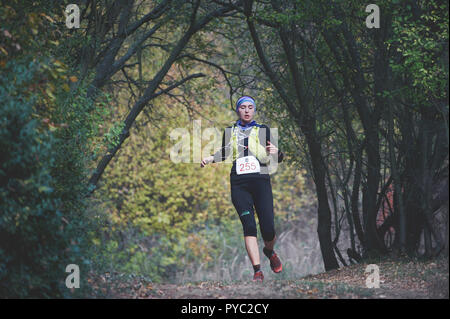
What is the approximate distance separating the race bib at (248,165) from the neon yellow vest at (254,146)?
6 cm

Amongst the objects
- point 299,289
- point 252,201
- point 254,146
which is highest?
point 254,146

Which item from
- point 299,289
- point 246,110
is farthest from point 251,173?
point 299,289

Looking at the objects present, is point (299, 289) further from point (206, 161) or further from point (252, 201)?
point (206, 161)

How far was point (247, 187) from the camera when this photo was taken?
7574mm

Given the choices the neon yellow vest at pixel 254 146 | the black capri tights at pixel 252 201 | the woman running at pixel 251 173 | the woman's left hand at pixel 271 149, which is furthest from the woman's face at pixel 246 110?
the black capri tights at pixel 252 201

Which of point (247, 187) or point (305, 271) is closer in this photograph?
point (247, 187)

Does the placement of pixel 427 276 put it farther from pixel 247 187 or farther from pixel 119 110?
pixel 119 110

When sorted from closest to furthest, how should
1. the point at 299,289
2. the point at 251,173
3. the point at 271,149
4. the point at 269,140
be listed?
the point at 299,289, the point at 271,149, the point at 251,173, the point at 269,140

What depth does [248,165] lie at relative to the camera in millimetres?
7484

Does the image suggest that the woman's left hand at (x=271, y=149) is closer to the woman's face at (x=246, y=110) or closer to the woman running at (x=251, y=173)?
the woman running at (x=251, y=173)

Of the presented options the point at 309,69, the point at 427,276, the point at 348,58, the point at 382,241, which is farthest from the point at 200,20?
the point at 427,276

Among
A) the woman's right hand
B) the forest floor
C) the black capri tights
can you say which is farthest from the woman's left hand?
the forest floor

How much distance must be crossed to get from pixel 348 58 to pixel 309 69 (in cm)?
133

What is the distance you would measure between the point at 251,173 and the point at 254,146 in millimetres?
313
